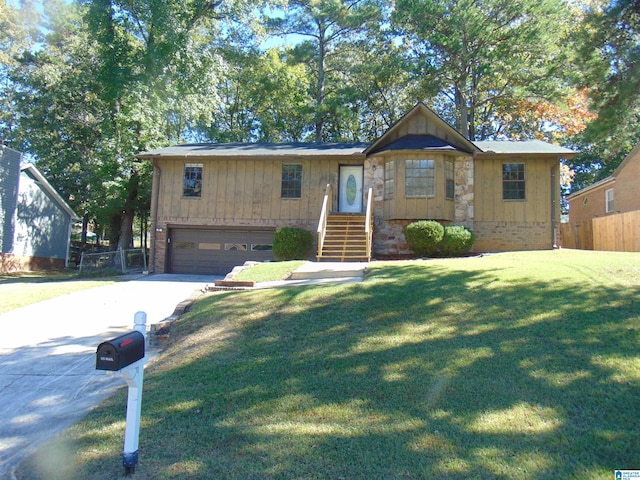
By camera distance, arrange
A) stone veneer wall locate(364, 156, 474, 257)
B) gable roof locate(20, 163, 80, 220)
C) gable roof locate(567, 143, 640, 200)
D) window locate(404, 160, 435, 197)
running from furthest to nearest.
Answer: gable roof locate(20, 163, 80, 220) < gable roof locate(567, 143, 640, 200) < stone veneer wall locate(364, 156, 474, 257) < window locate(404, 160, 435, 197)

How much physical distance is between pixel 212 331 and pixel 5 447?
2.70m

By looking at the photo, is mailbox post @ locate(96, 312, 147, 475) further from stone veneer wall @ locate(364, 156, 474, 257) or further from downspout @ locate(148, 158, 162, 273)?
downspout @ locate(148, 158, 162, 273)

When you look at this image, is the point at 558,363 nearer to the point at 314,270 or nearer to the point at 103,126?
the point at 314,270

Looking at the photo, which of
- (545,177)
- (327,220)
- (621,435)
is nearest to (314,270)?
(327,220)

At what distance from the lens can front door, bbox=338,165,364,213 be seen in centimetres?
1647

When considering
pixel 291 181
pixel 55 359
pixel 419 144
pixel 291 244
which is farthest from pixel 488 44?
pixel 55 359

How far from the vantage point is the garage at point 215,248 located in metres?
16.8

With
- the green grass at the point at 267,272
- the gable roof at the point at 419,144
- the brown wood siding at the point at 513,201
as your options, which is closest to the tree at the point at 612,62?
the gable roof at the point at 419,144

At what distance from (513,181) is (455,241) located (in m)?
3.89

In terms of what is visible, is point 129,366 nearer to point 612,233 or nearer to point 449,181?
point 449,181

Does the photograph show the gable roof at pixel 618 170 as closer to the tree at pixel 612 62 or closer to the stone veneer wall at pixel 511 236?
the stone veneer wall at pixel 511 236

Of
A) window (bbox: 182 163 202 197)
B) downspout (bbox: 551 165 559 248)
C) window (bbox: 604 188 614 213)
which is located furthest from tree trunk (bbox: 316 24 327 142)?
window (bbox: 604 188 614 213)

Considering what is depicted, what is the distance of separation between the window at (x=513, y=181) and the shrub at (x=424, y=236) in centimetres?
357

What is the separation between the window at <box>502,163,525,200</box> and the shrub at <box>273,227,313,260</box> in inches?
283
